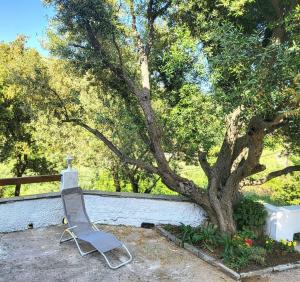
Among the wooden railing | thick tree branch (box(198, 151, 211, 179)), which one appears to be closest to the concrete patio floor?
the wooden railing

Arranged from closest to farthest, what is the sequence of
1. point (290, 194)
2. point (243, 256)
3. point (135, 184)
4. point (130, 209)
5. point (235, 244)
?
1. point (243, 256)
2. point (235, 244)
3. point (130, 209)
4. point (135, 184)
5. point (290, 194)

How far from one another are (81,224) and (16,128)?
8729mm

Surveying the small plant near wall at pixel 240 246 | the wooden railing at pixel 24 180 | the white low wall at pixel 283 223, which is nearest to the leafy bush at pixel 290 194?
the white low wall at pixel 283 223

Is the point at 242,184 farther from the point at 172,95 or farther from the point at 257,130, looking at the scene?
the point at 172,95

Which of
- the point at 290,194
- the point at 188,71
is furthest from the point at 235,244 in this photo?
the point at 290,194

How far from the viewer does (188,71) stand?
905 cm

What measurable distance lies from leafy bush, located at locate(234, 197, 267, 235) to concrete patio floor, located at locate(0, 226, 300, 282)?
6.25 ft

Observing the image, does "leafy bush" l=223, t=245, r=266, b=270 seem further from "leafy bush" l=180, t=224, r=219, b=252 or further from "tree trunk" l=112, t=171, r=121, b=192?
"tree trunk" l=112, t=171, r=121, b=192

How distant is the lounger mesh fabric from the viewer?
24.0 feet

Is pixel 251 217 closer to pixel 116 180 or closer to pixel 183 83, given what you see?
pixel 183 83

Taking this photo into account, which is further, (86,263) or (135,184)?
(135,184)

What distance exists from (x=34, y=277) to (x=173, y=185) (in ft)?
13.2

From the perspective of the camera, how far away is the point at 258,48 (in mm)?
6969

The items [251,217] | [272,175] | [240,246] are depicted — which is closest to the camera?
[240,246]
